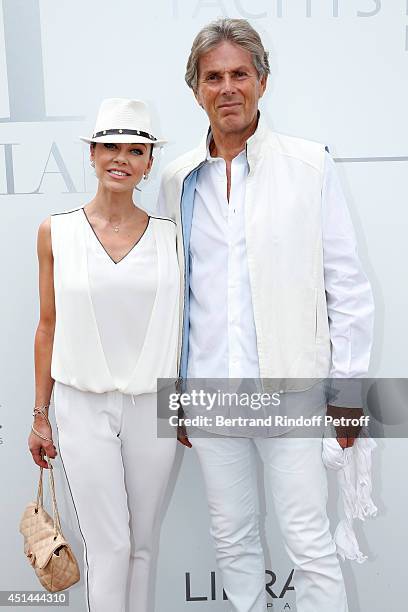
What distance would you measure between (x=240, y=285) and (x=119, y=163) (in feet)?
1.37

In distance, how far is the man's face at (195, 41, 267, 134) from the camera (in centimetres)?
152

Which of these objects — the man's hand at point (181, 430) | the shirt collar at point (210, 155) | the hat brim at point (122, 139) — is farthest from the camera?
the man's hand at point (181, 430)

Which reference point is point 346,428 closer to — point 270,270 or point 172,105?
point 270,270

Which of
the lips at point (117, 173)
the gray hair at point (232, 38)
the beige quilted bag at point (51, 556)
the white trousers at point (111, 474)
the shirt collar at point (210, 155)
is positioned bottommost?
the beige quilted bag at point (51, 556)

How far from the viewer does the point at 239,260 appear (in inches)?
61.9

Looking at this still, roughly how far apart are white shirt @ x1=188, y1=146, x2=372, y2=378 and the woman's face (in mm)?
194

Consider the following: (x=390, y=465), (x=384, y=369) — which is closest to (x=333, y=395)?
(x=384, y=369)

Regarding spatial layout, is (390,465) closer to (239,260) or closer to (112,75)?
(239,260)

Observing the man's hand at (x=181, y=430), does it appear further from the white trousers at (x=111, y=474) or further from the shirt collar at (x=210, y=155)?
the shirt collar at (x=210, y=155)

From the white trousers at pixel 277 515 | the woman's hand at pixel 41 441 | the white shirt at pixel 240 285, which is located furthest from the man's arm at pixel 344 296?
the woman's hand at pixel 41 441

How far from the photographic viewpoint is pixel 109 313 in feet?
4.91

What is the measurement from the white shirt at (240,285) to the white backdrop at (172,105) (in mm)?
331

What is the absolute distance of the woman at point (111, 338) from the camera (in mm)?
1501

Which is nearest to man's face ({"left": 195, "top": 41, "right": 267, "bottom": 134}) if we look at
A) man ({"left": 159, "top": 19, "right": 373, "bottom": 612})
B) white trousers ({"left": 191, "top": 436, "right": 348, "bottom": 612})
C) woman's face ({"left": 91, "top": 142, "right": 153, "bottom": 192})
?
man ({"left": 159, "top": 19, "right": 373, "bottom": 612})
